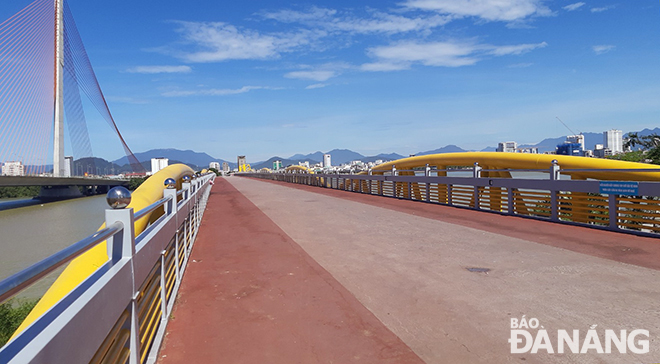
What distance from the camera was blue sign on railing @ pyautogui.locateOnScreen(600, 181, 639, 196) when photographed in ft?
28.0

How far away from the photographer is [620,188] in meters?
8.86

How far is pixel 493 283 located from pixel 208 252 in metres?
5.20

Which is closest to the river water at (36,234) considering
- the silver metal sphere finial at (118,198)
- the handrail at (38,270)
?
the silver metal sphere finial at (118,198)

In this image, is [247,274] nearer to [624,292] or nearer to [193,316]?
[193,316]

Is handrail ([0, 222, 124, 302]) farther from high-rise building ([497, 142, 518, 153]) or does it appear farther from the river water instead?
high-rise building ([497, 142, 518, 153])

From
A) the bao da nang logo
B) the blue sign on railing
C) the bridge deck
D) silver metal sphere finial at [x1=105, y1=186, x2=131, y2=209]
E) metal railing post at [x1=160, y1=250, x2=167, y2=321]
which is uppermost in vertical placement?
silver metal sphere finial at [x1=105, y1=186, x2=131, y2=209]

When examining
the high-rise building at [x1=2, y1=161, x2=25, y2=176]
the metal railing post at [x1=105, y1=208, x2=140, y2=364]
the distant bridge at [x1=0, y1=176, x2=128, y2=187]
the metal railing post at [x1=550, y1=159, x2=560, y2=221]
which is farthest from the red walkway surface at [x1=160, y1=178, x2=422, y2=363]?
the high-rise building at [x1=2, y1=161, x2=25, y2=176]

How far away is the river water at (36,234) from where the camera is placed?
16.3m

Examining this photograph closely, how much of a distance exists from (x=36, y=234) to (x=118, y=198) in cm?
2553

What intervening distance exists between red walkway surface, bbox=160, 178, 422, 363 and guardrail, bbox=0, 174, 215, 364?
0.43 m

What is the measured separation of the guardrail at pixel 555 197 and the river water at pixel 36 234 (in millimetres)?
13490

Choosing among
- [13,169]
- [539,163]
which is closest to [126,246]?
[539,163]

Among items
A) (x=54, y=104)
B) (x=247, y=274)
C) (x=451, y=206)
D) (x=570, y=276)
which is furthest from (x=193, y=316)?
(x=54, y=104)

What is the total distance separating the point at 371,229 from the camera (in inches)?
412
